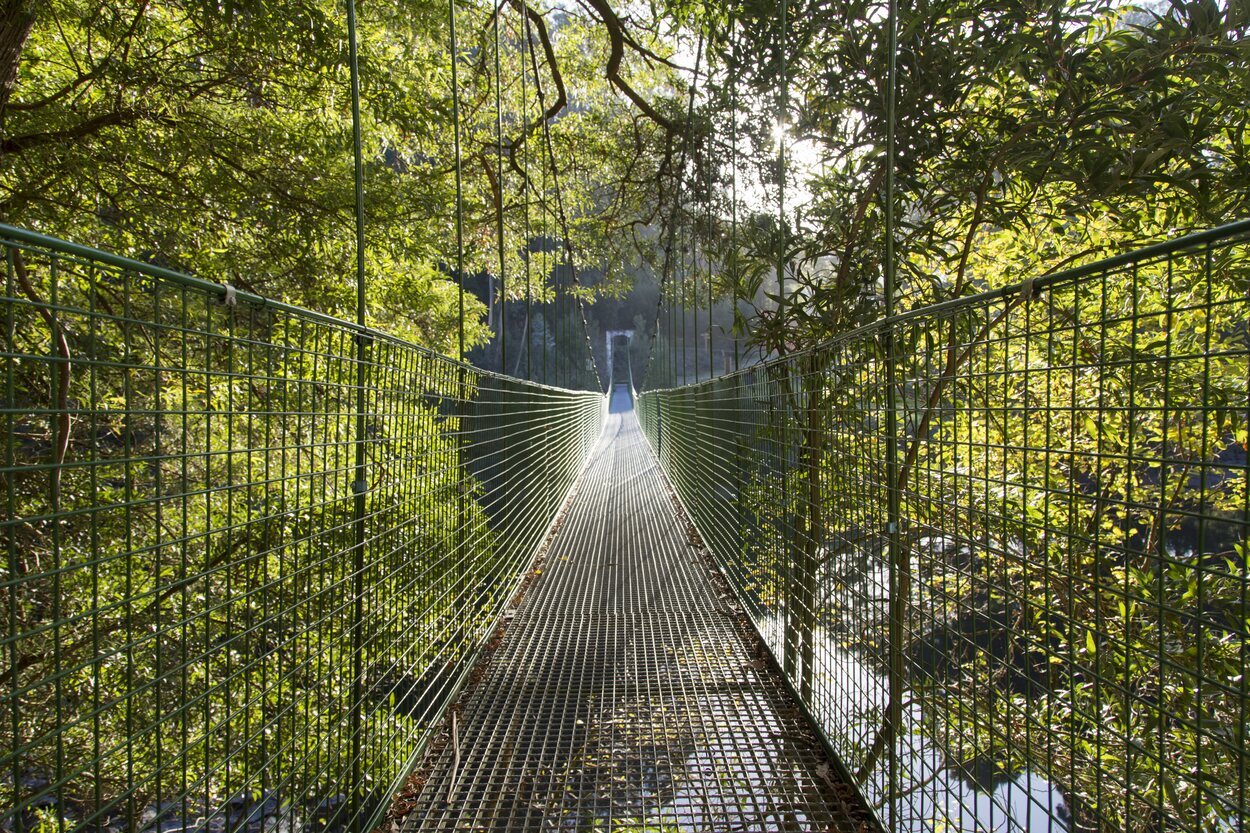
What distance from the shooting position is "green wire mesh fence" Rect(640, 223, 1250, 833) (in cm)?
79

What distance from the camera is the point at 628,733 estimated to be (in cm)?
196

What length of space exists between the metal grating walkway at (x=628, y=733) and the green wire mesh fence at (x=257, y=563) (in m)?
0.13

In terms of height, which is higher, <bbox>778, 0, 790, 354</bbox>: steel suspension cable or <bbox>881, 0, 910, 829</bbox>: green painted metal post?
<bbox>778, 0, 790, 354</bbox>: steel suspension cable

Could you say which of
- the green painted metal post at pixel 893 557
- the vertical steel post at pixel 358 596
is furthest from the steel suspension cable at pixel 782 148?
the vertical steel post at pixel 358 596

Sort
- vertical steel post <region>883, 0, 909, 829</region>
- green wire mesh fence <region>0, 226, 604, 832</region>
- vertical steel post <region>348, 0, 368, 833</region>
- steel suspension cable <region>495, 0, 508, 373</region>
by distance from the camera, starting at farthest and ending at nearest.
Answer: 1. steel suspension cable <region>495, 0, 508, 373</region>
2. vertical steel post <region>348, 0, 368, 833</region>
3. vertical steel post <region>883, 0, 909, 829</region>
4. green wire mesh fence <region>0, 226, 604, 832</region>

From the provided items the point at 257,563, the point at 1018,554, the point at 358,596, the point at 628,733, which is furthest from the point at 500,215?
the point at 1018,554

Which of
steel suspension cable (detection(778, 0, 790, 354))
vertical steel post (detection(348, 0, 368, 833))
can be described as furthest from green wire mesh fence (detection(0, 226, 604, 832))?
steel suspension cable (detection(778, 0, 790, 354))

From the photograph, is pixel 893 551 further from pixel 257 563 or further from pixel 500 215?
pixel 500 215

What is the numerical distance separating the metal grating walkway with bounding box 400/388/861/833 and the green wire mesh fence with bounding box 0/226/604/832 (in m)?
0.13

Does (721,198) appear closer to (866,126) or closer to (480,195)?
(866,126)

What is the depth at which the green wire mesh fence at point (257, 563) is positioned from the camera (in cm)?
78

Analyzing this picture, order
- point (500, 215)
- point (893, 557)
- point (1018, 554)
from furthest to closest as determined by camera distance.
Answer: point (500, 215) < point (893, 557) < point (1018, 554)

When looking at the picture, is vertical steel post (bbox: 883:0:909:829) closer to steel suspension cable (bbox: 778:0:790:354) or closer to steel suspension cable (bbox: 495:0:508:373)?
steel suspension cable (bbox: 778:0:790:354)

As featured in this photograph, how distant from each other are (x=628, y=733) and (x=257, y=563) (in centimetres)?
110
